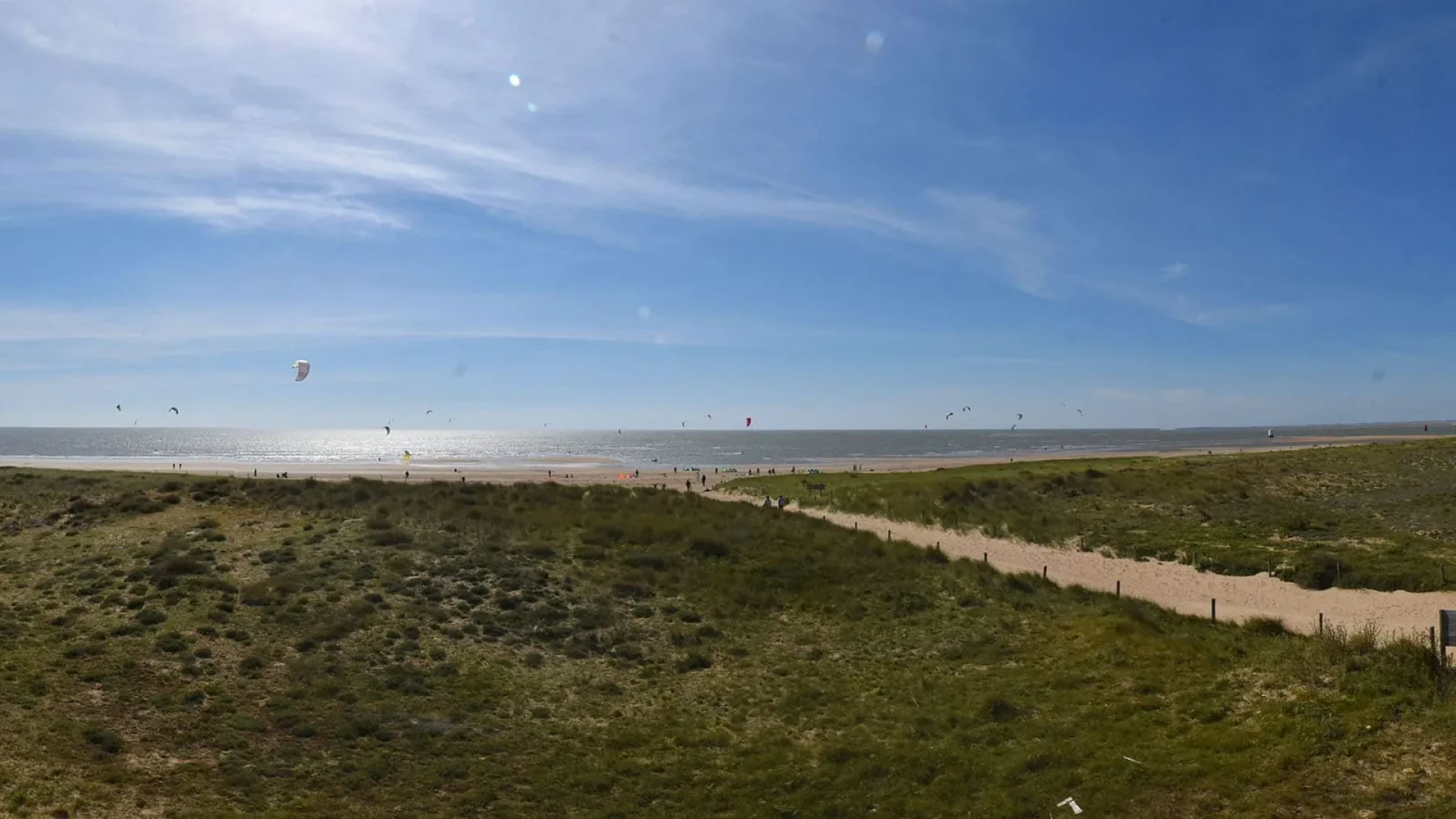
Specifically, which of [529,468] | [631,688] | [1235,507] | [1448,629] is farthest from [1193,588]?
[529,468]

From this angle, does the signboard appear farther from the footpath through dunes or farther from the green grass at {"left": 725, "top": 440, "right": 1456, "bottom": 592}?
the green grass at {"left": 725, "top": 440, "right": 1456, "bottom": 592}

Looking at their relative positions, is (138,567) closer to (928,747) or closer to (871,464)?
(928,747)

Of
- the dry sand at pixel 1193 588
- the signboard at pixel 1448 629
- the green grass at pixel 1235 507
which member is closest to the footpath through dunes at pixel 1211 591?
the dry sand at pixel 1193 588

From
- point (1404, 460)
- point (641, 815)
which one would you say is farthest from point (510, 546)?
point (1404, 460)

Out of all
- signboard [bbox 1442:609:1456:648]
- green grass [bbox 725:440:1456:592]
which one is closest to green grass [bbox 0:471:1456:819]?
signboard [bbox 1442:609:1456:648]

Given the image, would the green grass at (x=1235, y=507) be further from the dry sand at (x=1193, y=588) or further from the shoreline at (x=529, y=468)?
the shoreline at (x=529, y=468)
